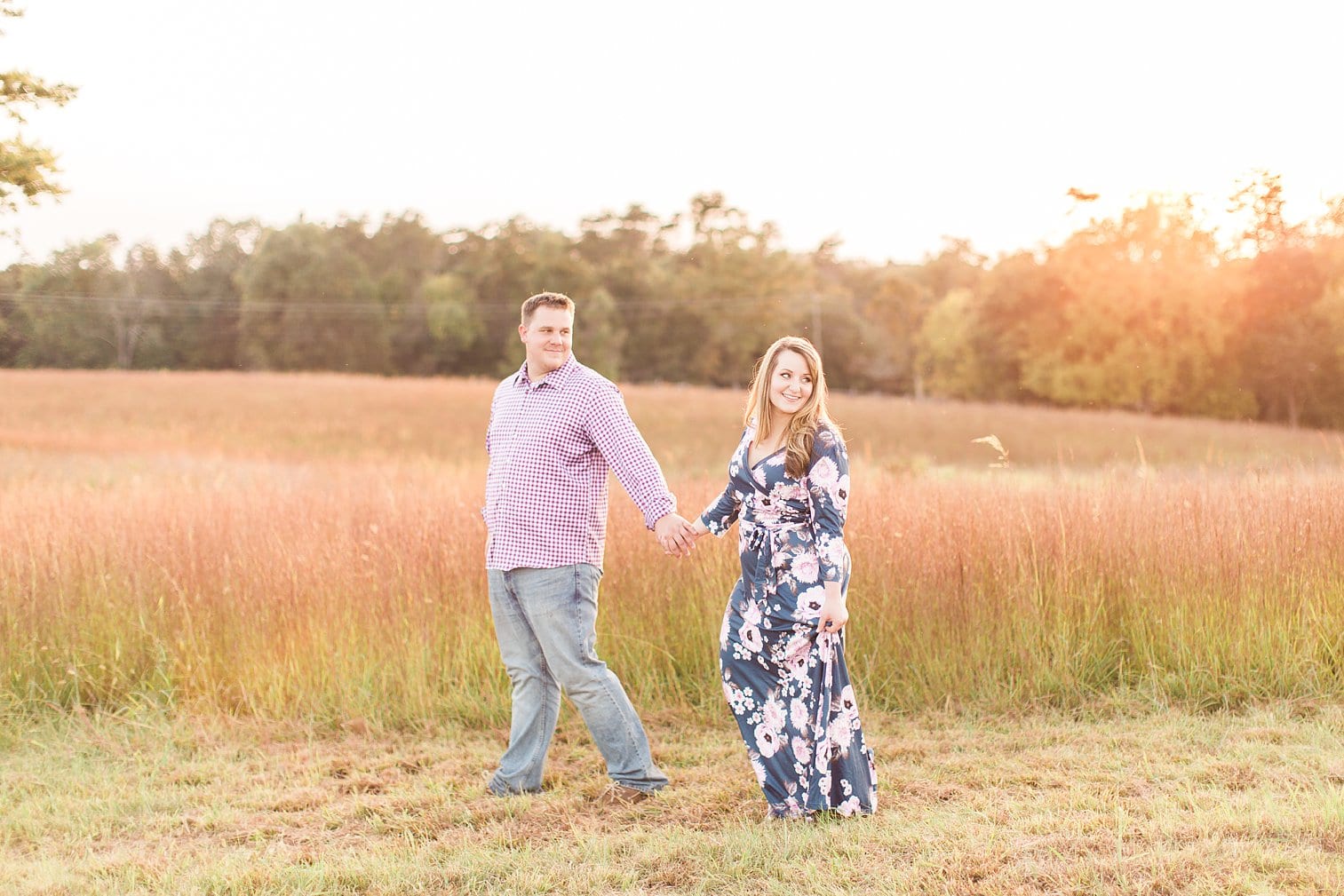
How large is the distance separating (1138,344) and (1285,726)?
41481 millimetres

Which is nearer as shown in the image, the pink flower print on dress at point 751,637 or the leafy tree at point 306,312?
the pink flower print on dress at point 751,637

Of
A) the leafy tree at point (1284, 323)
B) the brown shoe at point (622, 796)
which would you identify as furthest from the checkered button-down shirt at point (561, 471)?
the leafy tree at point (1284, 323)

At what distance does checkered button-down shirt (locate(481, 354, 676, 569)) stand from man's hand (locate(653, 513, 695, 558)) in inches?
4.4

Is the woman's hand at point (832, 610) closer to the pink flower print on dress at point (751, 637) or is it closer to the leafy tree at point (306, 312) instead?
the pink flower print on dress at point (751, 637)

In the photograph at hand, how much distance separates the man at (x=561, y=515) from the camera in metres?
4.25

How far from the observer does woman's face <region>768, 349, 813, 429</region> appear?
160 inches

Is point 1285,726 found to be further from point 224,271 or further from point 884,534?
point 224,271

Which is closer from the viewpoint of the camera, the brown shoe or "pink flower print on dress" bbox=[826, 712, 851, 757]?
"pink flower print on dress" bbox=[826, 712, 851, 757]

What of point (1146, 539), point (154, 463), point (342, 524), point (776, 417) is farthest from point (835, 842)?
point (154, 463)

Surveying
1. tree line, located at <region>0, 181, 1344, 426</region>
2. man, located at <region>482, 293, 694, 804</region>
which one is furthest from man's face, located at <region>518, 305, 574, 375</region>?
tree line, located at <region>0, 181, 1344, 426</region>

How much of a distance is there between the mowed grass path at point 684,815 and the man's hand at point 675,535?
1.03 metres

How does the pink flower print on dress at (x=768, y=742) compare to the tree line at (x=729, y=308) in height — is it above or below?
below

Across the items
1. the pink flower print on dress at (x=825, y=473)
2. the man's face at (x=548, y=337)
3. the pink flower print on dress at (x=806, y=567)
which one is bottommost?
the pink flower print on dress at (x=806, y=567)

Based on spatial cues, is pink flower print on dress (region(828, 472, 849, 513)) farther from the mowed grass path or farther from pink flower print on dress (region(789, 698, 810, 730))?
the mowed grass path
